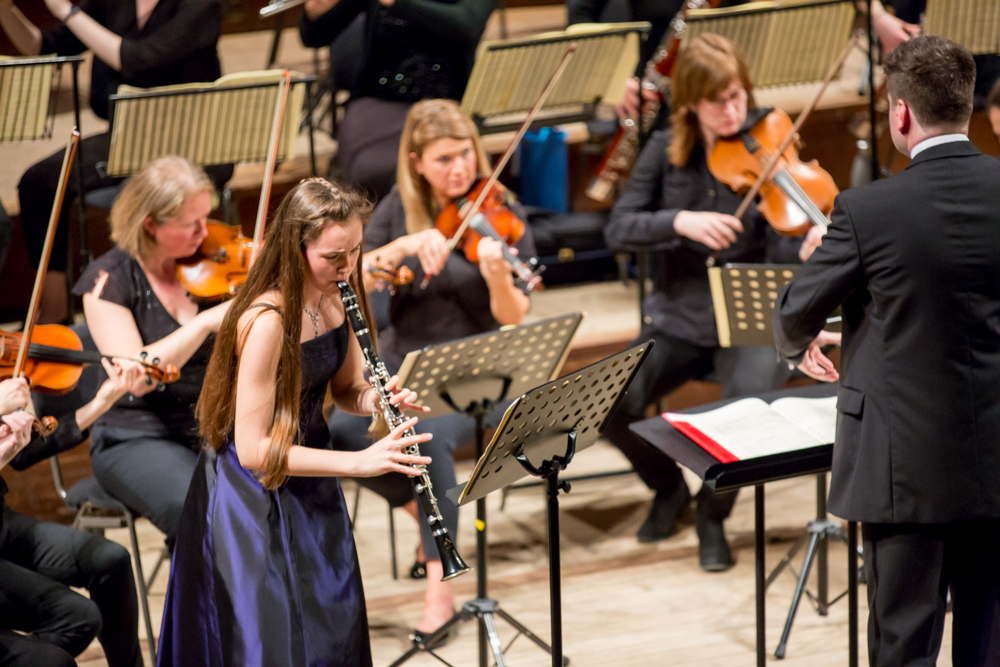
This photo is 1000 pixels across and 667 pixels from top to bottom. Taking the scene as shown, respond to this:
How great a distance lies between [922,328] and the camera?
1909 mm

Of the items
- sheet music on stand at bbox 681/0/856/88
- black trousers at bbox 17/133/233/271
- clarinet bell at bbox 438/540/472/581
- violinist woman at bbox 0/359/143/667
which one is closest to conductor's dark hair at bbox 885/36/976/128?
clarinet bell at bbox 438/540/472/581

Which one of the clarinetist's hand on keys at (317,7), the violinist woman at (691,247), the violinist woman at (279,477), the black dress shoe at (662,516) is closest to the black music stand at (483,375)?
the violinist woman at (279,477)

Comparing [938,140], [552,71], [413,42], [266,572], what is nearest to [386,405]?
[266,572]

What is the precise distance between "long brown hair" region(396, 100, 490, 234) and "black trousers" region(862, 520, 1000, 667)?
1.60m

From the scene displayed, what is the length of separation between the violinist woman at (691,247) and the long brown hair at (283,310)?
1524 mm

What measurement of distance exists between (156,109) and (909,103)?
2.23 metres

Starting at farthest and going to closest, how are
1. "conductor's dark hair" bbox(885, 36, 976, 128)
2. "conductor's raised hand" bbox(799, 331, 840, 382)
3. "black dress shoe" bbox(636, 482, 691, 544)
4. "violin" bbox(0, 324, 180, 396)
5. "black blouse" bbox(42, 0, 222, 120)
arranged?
"black blouse" bbox(42, 0, 222, 120) → "black dress shoe" bbox(636, 482, 691, 544) → "violin" bbox(0, 324, 180, 396) → "conductor's raised hand" bbox(799, 331, 840, 382) → "conductor's dark hair" bbox(885, 36, 976, 128)

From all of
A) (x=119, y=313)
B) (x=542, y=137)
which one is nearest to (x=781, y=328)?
(x=119, y=313)

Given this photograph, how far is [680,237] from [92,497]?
6.01ft

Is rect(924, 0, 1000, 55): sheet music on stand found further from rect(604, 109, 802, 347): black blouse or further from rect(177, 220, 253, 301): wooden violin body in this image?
rect(177, 220, 253, 301): wooden violin body

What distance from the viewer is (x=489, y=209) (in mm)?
3154

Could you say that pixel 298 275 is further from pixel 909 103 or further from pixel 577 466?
pixel 577 466

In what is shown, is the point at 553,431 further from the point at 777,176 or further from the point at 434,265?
the point at 777,176

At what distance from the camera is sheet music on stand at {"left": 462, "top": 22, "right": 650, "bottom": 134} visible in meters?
3.55
